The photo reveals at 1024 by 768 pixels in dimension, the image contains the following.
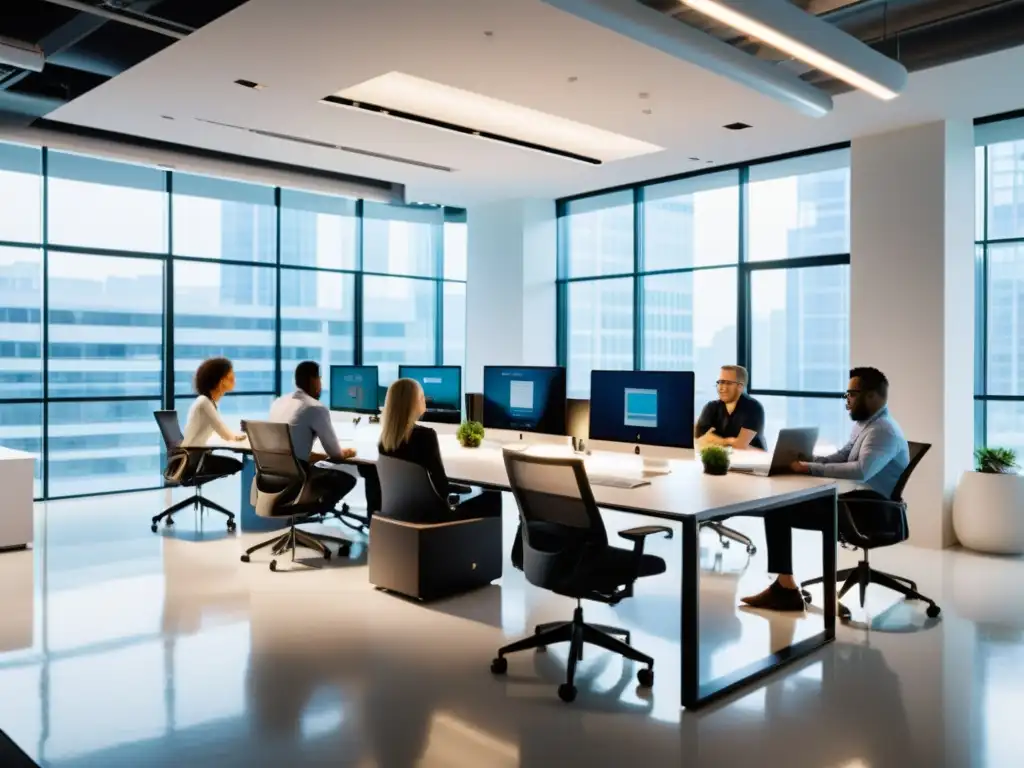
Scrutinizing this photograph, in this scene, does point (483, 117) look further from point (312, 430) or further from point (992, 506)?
point (992, 506)

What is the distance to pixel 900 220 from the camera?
274 inches

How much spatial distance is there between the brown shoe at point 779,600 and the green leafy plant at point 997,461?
2720 millimetres

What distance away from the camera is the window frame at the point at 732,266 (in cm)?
813

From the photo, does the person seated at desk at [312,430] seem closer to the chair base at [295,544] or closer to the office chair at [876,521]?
the chair base at [295,544]

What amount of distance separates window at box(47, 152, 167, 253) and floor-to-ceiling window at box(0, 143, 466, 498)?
13mm

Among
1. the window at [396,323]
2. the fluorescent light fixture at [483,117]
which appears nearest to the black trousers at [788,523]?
the fluorescent light fixture at [483,117]

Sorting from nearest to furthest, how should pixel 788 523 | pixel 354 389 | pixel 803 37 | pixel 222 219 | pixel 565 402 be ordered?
pixel 803 37 < pixel 788 523 < pixel 565 402 < pixel 354 389 < pixel 222 219

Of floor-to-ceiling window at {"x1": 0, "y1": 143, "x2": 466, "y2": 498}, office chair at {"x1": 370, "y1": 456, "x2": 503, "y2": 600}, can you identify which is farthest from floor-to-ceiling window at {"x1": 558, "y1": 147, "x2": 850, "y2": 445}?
office chair at {"x1": 370, "y1": 456, "x2": 503, "y2": 600}

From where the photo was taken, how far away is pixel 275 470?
19.1 feet

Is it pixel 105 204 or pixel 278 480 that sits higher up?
pixel 105 204

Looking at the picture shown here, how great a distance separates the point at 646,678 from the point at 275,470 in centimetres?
313

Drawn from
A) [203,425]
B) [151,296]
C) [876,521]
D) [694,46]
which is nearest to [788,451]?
[876,521]

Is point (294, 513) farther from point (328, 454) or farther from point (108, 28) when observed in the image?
point (108, 28)

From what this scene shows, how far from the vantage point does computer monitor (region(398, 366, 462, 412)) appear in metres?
6.54
